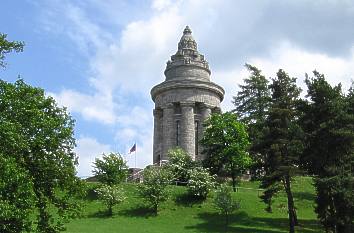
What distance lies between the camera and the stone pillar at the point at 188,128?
218 feet

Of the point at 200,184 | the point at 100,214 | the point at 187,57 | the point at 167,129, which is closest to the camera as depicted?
the point at 100,214

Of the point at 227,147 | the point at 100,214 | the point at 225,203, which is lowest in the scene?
the point at 100,214

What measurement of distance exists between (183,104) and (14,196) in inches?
1738

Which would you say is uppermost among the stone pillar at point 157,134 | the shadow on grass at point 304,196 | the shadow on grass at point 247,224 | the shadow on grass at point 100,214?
the stone pillar at point 157,134

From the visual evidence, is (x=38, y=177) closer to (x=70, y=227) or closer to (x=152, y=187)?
(x=70, y=227)

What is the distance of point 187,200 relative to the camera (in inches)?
1892

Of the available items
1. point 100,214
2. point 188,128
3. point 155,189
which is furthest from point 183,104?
point 100,214

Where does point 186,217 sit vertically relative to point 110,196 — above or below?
below

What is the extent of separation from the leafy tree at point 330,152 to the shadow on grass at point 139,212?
41.8 ft

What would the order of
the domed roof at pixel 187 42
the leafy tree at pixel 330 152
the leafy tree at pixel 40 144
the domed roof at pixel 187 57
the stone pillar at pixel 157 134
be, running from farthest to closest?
the domed roof at pixel 187 42
the domed roof at pixel 187 57
the stone pillar at pixel 157 134
the leafy tree at pixel 330 152
the leafy tree at pixel 40 144

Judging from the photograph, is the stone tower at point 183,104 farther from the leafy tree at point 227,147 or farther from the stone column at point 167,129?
the leafy tree at point 227,147

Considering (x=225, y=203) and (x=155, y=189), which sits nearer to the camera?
(x=225, y=203)

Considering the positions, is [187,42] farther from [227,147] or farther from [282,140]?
[282,140]

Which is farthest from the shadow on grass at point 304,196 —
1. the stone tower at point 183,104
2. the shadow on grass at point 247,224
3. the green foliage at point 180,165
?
the stone tower at point 183,104
